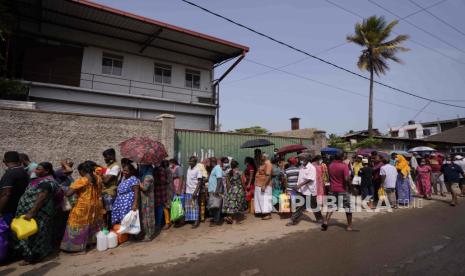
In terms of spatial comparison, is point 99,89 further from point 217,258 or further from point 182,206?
point 217,258

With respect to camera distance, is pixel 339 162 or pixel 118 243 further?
pixel 339 162

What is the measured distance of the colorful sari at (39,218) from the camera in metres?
4.28

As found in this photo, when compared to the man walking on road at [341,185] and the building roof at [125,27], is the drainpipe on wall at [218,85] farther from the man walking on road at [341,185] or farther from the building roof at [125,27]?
the man walking on road at [341,185]

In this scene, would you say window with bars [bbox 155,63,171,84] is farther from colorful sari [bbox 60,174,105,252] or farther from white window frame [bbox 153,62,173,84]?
colorful sari [bbox 60,174,105,252]

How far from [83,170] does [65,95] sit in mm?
9926

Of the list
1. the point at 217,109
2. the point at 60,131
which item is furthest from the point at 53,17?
the point at 217,109

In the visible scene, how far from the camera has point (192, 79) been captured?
17.7m

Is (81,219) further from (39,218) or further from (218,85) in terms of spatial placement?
(218,85)

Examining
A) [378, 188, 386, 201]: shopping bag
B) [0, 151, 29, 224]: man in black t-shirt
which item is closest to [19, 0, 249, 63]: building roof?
[0, 151, 29, 224]: man in black t-shirt

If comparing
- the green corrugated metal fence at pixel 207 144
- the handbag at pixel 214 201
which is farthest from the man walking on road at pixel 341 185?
the green corrugated metal fence at pixel 207 144

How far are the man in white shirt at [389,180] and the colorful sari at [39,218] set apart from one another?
8856mm

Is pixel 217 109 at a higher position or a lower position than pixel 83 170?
higher

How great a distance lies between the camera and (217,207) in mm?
6734

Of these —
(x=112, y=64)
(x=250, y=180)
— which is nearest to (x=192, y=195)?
(x=250, y=180)
